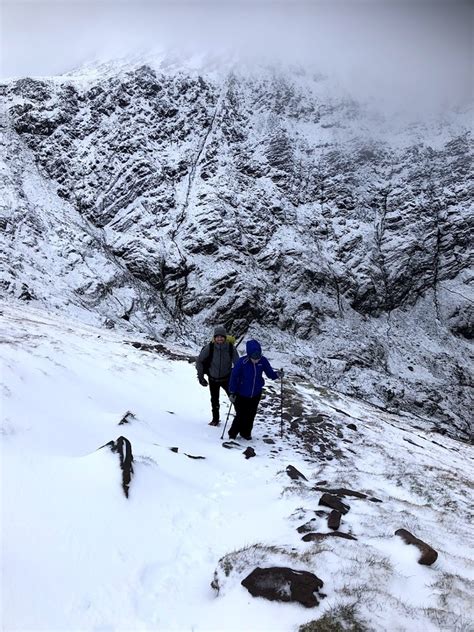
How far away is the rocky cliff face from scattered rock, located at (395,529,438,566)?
3027 cm

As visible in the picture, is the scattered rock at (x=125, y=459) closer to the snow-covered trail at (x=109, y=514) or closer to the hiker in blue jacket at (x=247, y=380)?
the snow-covered trail at (x=109, y=514)

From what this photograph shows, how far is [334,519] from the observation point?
4.98m

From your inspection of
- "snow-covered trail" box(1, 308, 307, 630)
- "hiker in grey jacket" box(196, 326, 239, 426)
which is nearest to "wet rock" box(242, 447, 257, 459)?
"snow-covered trail" box(1, 308, 307, 630)

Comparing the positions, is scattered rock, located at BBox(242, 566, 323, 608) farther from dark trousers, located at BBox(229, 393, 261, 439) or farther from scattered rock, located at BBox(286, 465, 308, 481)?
dark trousers, located at BBox(229, 393, 261, 439)

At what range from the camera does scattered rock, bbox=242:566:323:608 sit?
338cm

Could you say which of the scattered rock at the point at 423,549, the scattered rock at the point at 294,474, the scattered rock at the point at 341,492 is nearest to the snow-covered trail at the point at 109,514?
the scattered rock at the point at 294,474

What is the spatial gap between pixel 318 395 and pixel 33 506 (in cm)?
1339

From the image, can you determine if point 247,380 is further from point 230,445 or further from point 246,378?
point 230,445

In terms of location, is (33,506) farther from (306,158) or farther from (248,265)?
(306,158)

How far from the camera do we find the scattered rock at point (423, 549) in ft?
13.5

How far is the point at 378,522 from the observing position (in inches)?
204

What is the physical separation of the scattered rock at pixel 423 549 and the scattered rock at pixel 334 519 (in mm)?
692

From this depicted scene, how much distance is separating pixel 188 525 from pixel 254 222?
43.4 metres

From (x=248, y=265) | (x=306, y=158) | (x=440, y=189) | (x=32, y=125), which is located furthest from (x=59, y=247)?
(x=440, y=189)
